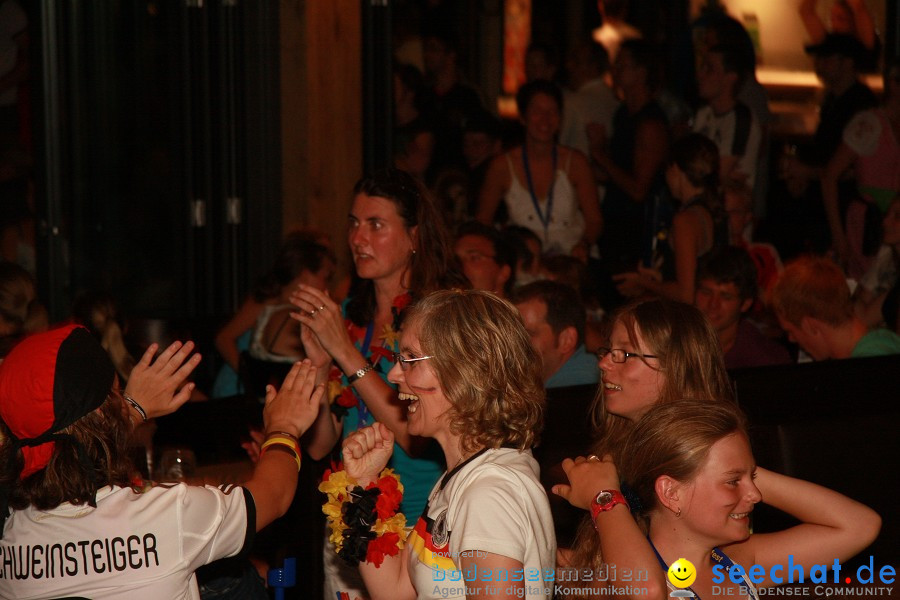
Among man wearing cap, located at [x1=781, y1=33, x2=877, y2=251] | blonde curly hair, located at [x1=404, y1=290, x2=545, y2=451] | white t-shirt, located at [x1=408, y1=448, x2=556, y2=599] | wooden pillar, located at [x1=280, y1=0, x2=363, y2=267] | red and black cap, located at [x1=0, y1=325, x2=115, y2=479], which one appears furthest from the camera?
man wearing cap, located at [x1=781, y1=33, x2=877, y2=251]

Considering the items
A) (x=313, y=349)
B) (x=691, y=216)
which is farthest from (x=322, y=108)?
(x=313, y=349)

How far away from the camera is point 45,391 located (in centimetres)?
197

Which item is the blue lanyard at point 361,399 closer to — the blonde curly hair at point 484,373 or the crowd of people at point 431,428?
the crowd of people at point 431,428

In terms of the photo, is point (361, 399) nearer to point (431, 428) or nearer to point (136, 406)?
point (136, 406)

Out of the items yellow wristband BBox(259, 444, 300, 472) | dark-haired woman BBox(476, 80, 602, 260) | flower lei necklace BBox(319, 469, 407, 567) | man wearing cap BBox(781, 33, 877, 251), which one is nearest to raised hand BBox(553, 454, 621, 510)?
flower lei necklace BBox(319, 469, 407, 567)

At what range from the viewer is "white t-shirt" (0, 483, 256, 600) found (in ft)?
6.51

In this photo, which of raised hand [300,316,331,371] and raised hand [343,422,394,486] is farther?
raised hand [300,316,331,371]

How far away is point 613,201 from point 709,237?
73.1 inches

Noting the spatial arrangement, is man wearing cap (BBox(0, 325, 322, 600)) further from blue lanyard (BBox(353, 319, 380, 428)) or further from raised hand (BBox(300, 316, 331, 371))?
blue lanyard (BBox(353, 319, 380, 428))

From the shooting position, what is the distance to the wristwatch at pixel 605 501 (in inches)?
82.8

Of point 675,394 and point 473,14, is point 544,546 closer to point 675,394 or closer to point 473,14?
point 675,394

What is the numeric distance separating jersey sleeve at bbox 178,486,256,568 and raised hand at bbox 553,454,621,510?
64 centimetres

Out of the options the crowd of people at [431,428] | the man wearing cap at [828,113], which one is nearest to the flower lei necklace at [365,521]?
the crowd of people at [431,428]

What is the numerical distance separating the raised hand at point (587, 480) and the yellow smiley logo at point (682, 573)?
0.21 meters
